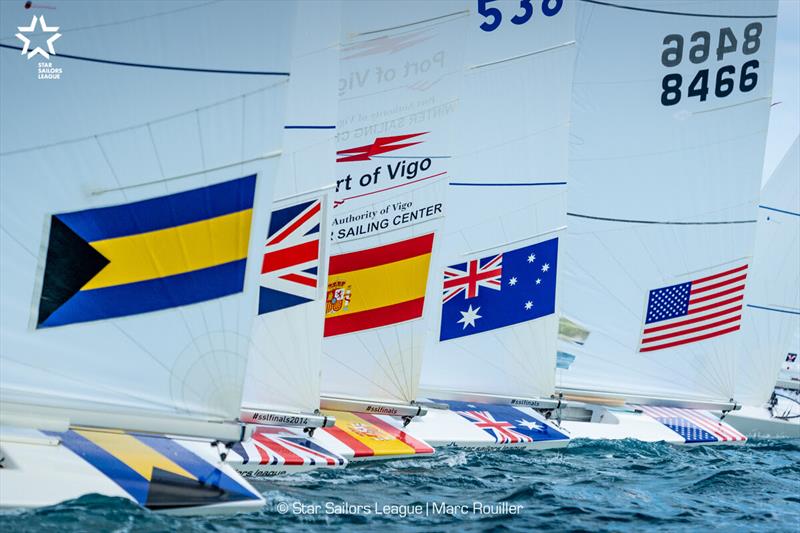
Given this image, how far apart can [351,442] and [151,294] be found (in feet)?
11.7

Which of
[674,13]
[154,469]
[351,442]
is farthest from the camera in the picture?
[674,13]

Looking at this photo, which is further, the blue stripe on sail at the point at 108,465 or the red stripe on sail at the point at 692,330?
the red stripe on sail at the point at 692,330

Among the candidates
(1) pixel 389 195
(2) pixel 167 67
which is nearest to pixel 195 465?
(2) pixel 167 67

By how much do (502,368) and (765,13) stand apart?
5.54 meters

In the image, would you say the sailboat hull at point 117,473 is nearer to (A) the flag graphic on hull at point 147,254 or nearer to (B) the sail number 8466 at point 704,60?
(A) the flag graphic on hull at point 147,254

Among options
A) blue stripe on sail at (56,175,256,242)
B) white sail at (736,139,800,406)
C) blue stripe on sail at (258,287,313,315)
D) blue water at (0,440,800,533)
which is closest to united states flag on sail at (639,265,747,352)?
white sail at (736,139,800,406)

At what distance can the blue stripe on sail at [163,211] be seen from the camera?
22.4ft

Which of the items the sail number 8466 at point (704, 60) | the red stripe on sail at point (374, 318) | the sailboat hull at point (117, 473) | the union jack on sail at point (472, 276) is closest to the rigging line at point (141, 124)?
the sailboat hull at point (117, 473)

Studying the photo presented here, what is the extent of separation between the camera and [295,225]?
31.0ft

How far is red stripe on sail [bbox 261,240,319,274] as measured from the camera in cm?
945

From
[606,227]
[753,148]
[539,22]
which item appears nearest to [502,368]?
[606,227]

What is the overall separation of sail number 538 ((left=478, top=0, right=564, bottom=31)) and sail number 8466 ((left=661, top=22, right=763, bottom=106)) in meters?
2.22

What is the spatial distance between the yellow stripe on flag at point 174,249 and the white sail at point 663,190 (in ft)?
25.0

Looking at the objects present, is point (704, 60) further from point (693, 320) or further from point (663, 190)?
point (693, 320)
